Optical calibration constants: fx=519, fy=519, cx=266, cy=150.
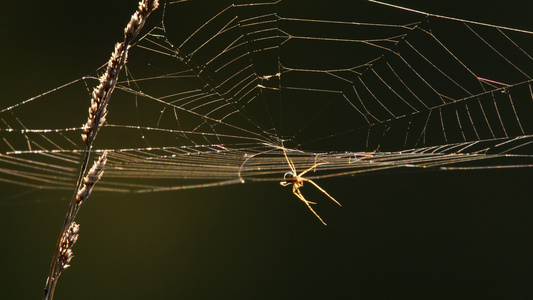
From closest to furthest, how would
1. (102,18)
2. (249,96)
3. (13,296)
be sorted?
(249,96)
(13,296)
(102,18)

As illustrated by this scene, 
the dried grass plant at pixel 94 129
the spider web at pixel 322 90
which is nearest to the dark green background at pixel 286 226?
the spider web at pixel 322 90

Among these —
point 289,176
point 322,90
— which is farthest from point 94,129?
point 322,90

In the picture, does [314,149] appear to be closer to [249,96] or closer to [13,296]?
[249,96]

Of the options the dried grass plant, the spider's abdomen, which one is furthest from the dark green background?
the dried grass plant

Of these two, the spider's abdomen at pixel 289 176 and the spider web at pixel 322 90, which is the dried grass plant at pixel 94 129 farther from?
the spider web at pixel 322 90

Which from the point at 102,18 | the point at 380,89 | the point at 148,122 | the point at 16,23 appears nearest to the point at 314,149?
the point at 380,89

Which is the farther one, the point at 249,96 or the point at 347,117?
the point at 347,117

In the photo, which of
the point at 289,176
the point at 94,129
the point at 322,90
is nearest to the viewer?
the point at 94,129

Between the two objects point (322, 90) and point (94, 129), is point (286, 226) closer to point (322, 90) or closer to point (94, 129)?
point (322, 90)
